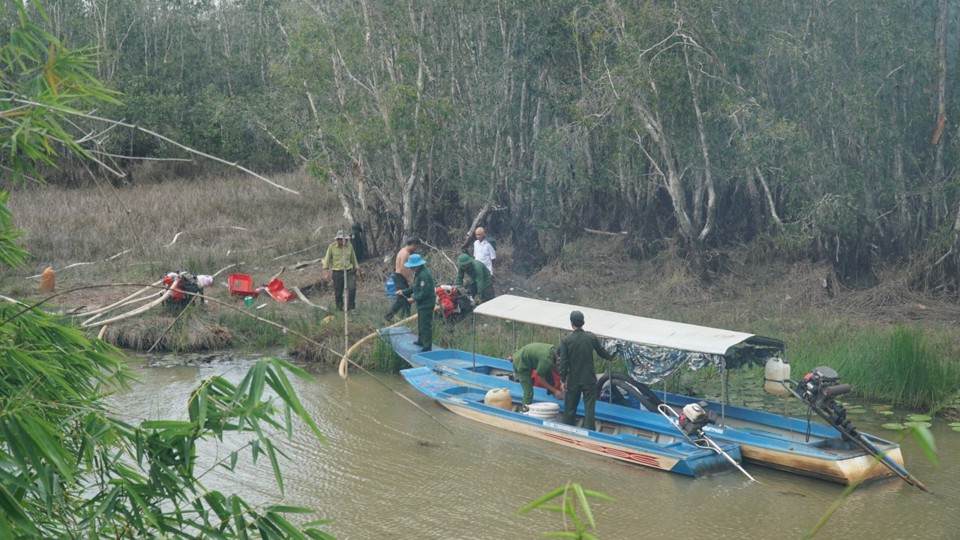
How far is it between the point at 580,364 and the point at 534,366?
1001 millimetres

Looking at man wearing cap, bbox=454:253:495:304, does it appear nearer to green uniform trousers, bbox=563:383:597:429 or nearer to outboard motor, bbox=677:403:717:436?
green uniform trousers, bbox=563:383:597:429

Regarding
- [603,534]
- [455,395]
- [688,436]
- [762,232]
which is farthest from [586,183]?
[603,534]

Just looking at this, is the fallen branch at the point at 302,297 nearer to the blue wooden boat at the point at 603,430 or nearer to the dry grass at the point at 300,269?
the dry grass at the point at 300,269

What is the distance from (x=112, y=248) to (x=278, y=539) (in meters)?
20.5

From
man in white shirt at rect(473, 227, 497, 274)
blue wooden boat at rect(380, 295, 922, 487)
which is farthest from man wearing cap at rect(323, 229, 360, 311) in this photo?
blue wooden boat at rect(380, 295, 922, 487)

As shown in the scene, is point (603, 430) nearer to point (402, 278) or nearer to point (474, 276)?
point (474, 276)

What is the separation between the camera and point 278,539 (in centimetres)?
448

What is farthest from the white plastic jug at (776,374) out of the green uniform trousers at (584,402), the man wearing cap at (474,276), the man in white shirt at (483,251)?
the man in white shirt at (483,251)

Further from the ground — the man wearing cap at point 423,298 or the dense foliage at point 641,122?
the dense foliage at point 641,122

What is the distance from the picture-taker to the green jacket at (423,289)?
14820 millimetres

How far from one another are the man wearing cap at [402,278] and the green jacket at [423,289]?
4.28ft

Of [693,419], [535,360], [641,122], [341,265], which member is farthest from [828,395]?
[641,122]

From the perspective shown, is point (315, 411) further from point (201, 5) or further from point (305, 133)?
point (201, 5)

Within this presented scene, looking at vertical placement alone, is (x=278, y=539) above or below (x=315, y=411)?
above
